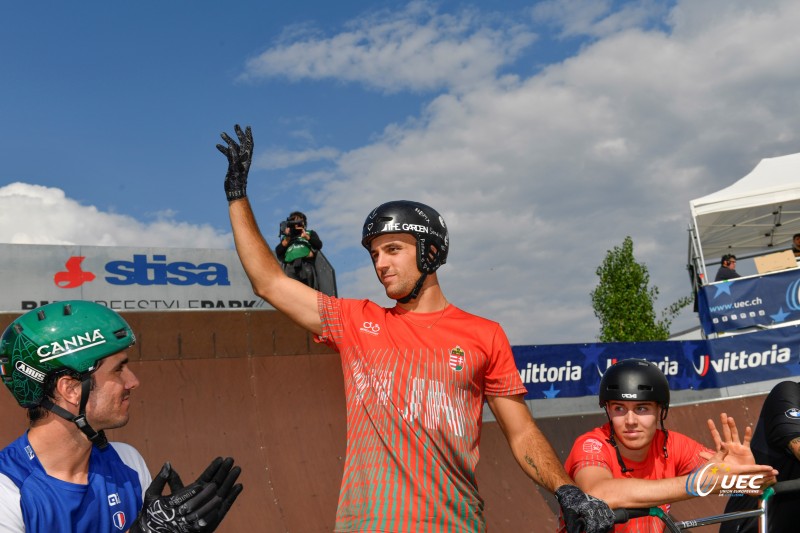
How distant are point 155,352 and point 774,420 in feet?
25.8

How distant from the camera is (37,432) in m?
2.96

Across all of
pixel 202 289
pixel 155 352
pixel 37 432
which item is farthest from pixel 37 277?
pixel 37 432

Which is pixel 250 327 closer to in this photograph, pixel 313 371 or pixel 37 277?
pixel 313 371

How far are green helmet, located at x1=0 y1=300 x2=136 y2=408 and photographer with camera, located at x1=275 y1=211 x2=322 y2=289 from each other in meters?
9.95

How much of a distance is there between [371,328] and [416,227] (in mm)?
600

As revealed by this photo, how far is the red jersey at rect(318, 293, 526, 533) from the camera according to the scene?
3.31 meters

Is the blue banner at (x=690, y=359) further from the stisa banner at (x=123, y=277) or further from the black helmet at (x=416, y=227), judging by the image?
the black helmet at (x=416, y=227)

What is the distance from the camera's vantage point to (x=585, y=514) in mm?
3084

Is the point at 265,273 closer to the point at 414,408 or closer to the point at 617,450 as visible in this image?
the point at 414,408

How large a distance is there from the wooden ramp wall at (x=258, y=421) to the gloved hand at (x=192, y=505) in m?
5.64

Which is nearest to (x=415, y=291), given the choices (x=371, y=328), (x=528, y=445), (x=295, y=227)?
(x=371, y=328)

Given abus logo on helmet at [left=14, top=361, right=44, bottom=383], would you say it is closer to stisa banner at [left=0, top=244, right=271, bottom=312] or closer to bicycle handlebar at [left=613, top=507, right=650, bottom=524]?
bicycle handlebar at [left=613, top=507, right=650, bottom=524]

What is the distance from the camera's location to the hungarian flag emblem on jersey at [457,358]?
11.8 feet

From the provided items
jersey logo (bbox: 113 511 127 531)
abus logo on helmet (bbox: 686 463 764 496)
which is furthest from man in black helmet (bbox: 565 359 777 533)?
jersey logo (bbox: 113 511 127 531)
